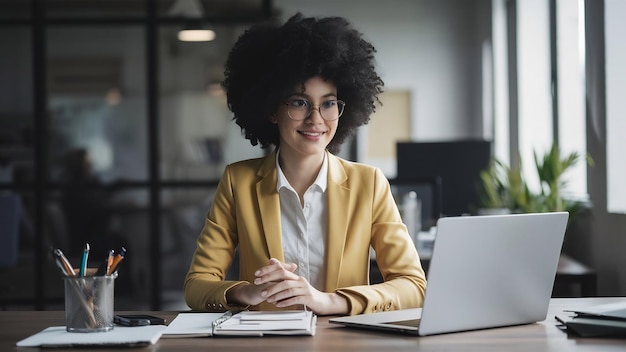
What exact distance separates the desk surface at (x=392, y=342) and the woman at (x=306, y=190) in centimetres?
48

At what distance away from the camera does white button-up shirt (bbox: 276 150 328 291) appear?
2.37 meters

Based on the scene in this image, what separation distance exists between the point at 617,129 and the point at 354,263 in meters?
2.37

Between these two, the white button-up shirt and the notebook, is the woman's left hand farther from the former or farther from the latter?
the notebook

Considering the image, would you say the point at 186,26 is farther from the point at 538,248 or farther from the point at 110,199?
the point at 538,248

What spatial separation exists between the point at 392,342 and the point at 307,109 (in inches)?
32.9

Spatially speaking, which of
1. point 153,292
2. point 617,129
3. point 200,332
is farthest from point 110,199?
point 200,332

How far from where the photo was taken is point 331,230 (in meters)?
2.33

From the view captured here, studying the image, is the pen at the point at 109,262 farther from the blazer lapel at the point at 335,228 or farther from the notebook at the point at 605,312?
the notebook at the point at 605,312

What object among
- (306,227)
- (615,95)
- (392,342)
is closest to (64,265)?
(392,342)

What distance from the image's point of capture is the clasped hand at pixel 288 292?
6.43ft

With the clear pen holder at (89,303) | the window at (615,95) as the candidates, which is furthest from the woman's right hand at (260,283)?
the window at (615,95)

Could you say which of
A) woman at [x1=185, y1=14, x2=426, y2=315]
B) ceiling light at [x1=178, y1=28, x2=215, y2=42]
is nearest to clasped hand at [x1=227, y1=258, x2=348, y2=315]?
woman at [x1=185, y1=14, x2=426, y2=315]

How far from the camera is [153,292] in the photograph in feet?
19.8

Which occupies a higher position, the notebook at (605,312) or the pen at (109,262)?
the pen at (109,262)
